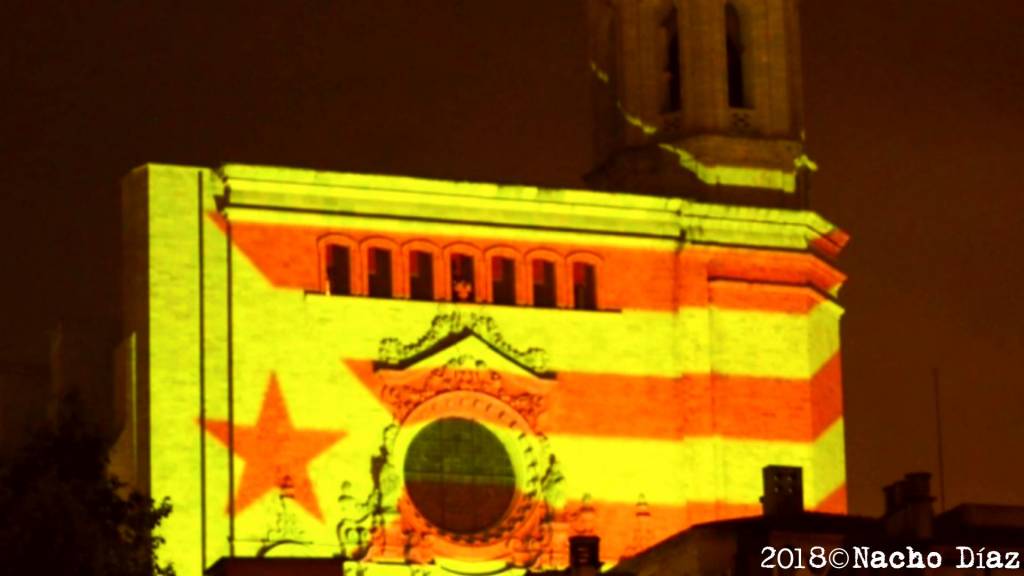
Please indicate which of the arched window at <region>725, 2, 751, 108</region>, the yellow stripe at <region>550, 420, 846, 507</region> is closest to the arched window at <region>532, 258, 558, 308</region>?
the yellow stripe at <region>550, 420, 846, 507</region>

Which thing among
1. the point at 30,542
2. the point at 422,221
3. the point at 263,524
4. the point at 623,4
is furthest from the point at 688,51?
the point at 30,542

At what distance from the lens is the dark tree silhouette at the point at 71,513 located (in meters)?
62.4

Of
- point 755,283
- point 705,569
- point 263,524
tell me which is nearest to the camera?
point 705,569

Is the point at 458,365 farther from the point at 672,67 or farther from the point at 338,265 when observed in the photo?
the point at 672,67

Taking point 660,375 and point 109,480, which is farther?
point 660,375

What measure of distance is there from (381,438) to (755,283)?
306 inches

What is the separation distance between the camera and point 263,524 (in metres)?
70.4

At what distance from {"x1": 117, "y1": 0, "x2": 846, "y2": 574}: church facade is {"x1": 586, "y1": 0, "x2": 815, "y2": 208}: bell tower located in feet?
0.21

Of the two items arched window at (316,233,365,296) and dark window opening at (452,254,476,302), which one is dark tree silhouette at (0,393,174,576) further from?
dark window opening at (452,254,476,302)

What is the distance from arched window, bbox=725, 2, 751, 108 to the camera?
76.7 meters

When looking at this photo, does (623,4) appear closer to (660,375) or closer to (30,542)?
(660,375)

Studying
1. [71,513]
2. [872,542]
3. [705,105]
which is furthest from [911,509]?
[705,105]

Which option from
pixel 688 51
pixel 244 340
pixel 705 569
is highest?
pixel 688 51

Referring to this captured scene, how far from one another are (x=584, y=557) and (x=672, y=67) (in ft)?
46.3
